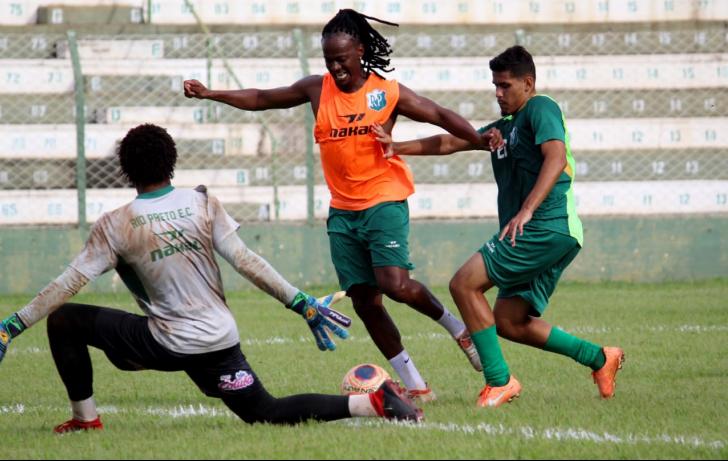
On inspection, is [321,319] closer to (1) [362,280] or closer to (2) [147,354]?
(2) [147,354]

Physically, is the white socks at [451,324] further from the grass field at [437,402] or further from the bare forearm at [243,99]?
the bare forearm at [243,99]

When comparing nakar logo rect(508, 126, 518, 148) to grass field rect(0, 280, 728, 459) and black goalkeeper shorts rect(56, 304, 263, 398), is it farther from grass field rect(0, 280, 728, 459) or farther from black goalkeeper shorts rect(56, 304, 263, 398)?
black goalkeeper shorts rect(56, 304, 263, 398)

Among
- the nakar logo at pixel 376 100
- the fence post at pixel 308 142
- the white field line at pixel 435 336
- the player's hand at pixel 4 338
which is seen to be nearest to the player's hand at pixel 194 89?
the nakar logo at pixel 376 100

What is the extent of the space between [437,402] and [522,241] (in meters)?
1.02

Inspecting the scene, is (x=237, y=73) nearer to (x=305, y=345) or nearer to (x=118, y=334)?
(x=305, y=345)

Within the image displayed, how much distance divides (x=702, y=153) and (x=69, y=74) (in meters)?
8.32

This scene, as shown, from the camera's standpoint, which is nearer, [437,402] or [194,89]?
[437,402]

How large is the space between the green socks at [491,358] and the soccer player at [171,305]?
1.09 m

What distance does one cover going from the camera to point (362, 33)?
7.93m

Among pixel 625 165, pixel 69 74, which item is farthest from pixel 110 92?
pixel 625 165

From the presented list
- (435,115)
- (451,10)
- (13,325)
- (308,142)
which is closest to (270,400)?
(13,325)

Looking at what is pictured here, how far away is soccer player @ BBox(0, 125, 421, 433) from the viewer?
597cm

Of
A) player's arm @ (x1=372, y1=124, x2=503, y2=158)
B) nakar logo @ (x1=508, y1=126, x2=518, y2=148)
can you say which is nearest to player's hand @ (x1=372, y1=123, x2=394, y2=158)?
player's arm @ (x1=372, y1=124, x2=503, y2=158)

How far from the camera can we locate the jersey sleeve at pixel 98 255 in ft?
19.6
